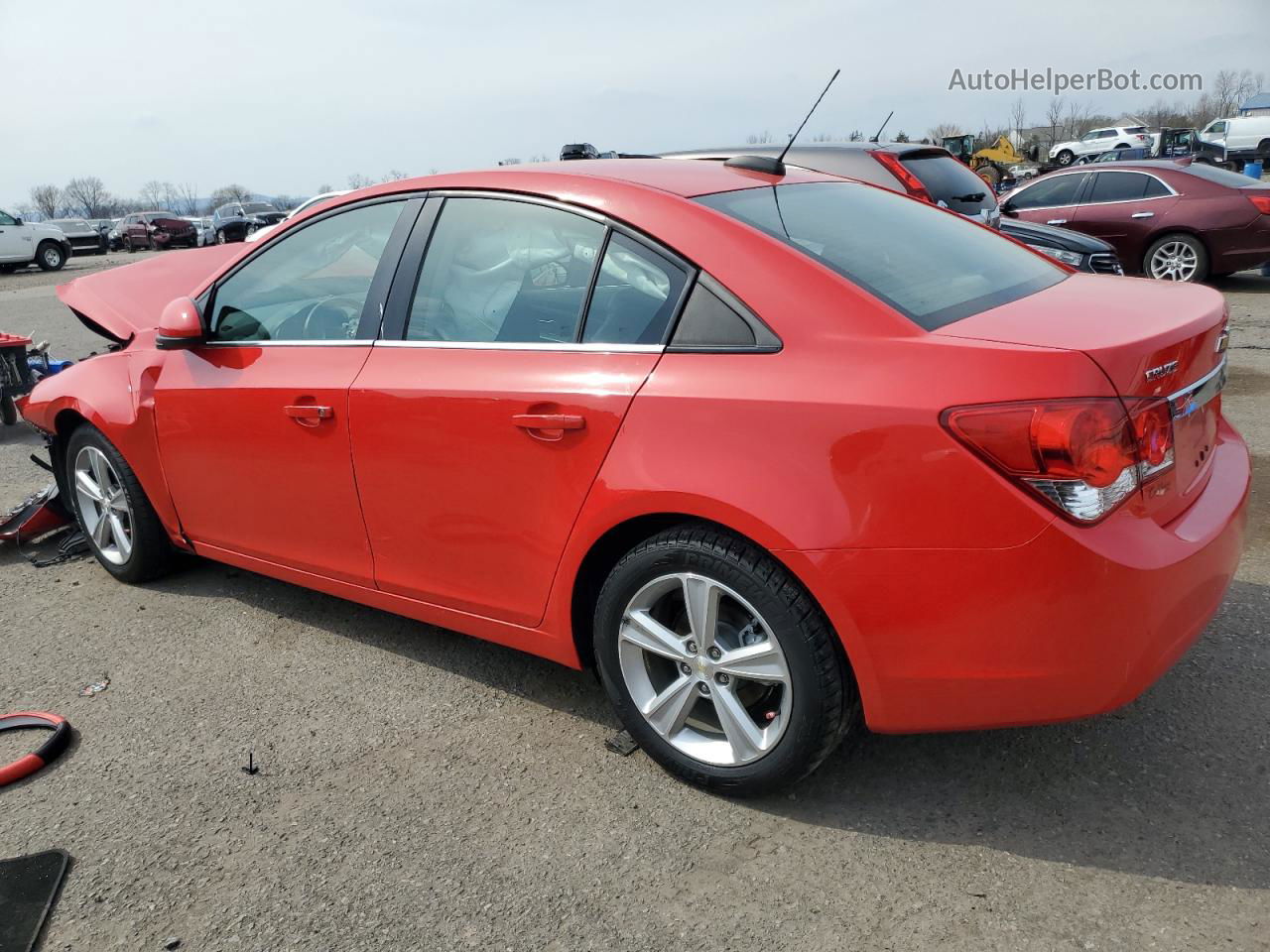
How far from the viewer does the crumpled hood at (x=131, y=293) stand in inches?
172

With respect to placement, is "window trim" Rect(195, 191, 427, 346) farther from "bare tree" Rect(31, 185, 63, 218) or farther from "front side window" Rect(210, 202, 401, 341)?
"bare tree" Rect(31, 185, 63, 218)

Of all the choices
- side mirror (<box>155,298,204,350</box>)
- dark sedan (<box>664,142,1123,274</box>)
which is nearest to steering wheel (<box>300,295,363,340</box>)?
side mirror (<box>155,298,204,350</box>)

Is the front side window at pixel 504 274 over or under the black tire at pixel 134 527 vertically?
over

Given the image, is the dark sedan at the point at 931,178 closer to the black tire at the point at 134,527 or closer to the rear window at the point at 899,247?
the rear window at the point at 899,247

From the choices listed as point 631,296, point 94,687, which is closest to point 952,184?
point 631,296

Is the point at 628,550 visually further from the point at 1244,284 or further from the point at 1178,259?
the point at 1244,284

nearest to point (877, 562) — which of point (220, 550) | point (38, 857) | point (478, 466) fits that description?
point (478, 466)

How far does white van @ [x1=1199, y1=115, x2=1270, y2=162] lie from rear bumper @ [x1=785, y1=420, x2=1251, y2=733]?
4311 cm

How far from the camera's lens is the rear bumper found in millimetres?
2113

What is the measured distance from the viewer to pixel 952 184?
821 cm

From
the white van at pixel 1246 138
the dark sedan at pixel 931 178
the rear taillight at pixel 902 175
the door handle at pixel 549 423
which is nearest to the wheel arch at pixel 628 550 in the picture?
the door handle at pixel 549 423

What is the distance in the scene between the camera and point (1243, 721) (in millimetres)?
2859

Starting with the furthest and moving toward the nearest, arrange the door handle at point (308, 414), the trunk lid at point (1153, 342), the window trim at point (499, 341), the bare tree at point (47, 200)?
the bare tree at point (47, 200) < the door handle at point (308, 414) < the window trim at point (499, 341) < the trunk lid at point (1153, 342)

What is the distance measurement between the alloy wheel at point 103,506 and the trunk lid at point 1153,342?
141 inches
